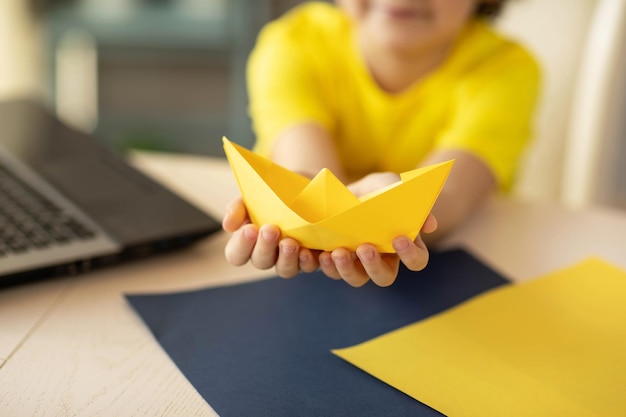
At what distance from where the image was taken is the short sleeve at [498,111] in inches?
33.3

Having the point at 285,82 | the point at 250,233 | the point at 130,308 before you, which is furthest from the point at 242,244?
the point at 285,82

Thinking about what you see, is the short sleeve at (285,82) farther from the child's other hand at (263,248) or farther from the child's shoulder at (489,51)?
the child's other hand at (263,248)

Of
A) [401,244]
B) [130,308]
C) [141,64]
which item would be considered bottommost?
[141,64]

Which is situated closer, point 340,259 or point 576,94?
point 340,259

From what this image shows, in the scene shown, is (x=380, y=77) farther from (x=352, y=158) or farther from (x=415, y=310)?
(x=415, y=310)

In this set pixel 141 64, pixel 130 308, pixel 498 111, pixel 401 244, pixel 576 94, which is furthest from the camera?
pixel 141 64

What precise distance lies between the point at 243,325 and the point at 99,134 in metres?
1.75

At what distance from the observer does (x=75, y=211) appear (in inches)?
24.9

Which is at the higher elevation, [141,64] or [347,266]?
[347,266]

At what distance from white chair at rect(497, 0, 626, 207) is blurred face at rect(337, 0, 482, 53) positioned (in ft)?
0.72

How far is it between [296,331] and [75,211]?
23 cm

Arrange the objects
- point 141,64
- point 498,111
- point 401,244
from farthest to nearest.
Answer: point 141,64
point 498,111
point 401,244

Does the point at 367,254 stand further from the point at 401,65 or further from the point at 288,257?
the point at 401,65

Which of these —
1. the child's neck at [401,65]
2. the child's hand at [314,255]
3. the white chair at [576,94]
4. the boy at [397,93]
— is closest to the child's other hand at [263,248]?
the child's hand at [314,255]
